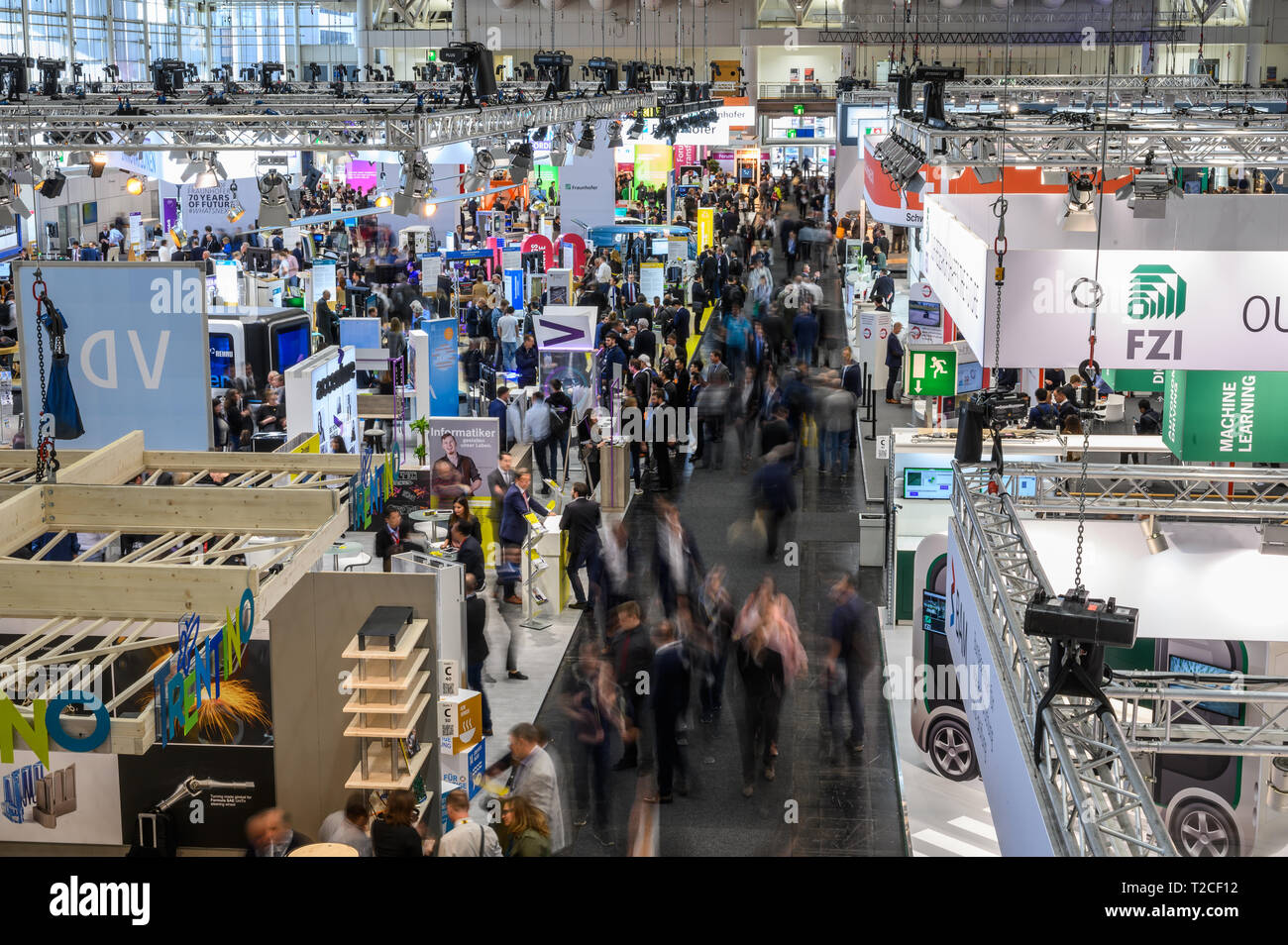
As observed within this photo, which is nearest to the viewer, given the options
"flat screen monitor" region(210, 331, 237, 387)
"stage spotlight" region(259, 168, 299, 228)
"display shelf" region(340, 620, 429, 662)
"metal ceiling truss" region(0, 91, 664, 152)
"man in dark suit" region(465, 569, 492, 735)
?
"display shelf" region(340, 620, 429, 662)

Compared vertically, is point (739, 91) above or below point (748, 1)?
below

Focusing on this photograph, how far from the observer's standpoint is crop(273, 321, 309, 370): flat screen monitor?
621 inches

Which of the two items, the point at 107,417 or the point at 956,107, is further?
the point at 956,107

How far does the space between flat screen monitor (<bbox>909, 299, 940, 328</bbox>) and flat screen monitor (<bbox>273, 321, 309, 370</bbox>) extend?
22.4 ft

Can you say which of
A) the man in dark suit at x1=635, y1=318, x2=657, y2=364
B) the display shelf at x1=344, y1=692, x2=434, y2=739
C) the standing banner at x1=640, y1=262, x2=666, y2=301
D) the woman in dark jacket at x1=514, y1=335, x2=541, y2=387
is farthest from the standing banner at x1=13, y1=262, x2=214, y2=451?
the standing banner at x1=640, y1=262, x2=666, y2=301

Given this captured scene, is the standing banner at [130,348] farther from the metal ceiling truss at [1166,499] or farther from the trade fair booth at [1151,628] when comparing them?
the metal ceiling truss at [1166,499]

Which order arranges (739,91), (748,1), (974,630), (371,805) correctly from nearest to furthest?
1. (974,630)
2. (371,805)
3. (739,91)
4. (748,1)

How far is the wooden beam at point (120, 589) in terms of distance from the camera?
4.85m

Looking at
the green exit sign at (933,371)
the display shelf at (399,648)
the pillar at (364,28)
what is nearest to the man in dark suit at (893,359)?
the green exit sign at (933,371)

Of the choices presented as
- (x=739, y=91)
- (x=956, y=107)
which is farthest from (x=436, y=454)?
(x=739, y=91)

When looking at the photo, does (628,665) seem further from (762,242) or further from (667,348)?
(762,242)

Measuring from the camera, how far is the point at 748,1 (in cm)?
4634

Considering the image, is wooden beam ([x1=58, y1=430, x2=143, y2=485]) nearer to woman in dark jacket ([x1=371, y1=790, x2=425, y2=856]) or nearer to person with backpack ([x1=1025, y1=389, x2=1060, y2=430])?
woman in dark jacket ([x1=371, y1=790, x2=425, y2=856])

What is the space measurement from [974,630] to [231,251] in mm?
19911
